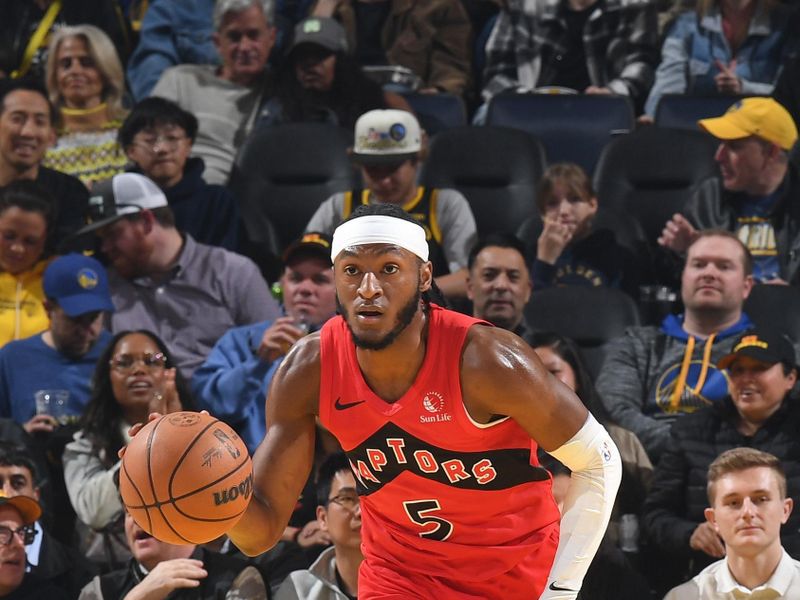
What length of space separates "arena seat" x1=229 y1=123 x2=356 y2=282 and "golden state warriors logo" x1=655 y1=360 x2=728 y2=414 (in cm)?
246

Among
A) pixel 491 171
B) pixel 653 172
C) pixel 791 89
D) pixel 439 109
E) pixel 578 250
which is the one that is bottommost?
pixel 578 250

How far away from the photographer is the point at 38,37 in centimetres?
916

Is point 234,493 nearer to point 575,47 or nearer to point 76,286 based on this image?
point 76,286

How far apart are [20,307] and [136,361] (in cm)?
121

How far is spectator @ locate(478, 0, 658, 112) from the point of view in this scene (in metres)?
8.82

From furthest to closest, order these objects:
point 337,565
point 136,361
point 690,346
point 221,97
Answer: point 221,97, point 690,346, point 136,361, point 337,565

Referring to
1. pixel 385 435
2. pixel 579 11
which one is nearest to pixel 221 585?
pixel 385 435

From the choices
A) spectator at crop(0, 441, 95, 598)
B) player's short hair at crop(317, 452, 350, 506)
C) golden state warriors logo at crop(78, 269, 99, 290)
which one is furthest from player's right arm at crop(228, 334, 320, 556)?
golden state warriors logo at crop(78, 269, 99, 290)

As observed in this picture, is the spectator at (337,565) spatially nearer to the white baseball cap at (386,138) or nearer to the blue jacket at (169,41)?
the white baseball cap at (386,138)

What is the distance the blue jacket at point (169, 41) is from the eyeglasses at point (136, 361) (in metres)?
3.07

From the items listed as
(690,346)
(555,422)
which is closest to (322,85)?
(690,346)

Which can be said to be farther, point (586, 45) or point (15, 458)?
point (586, 45)

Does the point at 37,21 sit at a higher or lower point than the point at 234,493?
higher

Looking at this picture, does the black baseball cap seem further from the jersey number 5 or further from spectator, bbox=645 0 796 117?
spectator, bbox=645 0 796 117
